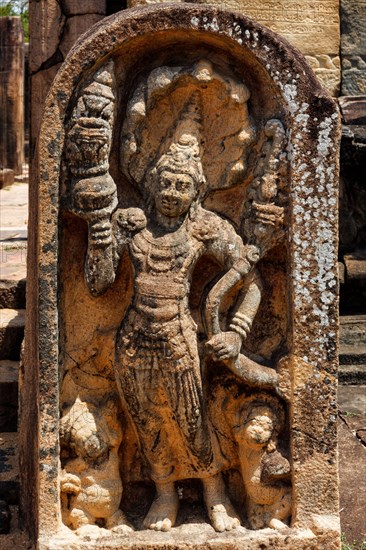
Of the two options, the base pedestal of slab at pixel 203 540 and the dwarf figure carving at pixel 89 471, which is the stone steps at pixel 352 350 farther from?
the dwarf figure carving at pixel 89 471

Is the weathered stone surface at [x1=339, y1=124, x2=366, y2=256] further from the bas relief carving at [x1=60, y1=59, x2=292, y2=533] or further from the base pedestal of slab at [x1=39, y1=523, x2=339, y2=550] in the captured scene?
the base pedestal of slab at [x1=39, y1=523, x2=339, y2=550]

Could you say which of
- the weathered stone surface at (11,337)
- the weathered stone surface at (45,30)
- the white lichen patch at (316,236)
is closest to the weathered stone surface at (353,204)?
the weathered stone surface at (45,30)

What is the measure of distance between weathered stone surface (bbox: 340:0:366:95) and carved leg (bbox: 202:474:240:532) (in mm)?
4826

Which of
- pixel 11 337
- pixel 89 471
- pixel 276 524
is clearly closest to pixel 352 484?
pixel 276 524

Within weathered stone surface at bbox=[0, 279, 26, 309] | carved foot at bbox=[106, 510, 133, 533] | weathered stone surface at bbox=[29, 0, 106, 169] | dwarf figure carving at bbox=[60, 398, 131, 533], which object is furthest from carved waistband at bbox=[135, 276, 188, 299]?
weathered stone surface at bbox=[29, 0, 106, 169]

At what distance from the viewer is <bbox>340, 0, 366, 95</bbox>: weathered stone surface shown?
7500 millimetres

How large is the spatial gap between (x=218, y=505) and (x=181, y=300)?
872 mm

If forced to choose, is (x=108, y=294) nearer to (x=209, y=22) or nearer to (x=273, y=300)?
(x=273, y=300)

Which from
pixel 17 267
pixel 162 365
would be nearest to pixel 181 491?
pixel 162 365

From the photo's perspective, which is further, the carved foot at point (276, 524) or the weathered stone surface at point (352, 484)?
the weathered stone surface at point (352, 484)

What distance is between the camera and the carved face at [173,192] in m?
3.50

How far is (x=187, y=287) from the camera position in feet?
11.8

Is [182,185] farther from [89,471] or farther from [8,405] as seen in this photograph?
[8,405]

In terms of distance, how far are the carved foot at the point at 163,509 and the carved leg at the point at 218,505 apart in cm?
14
